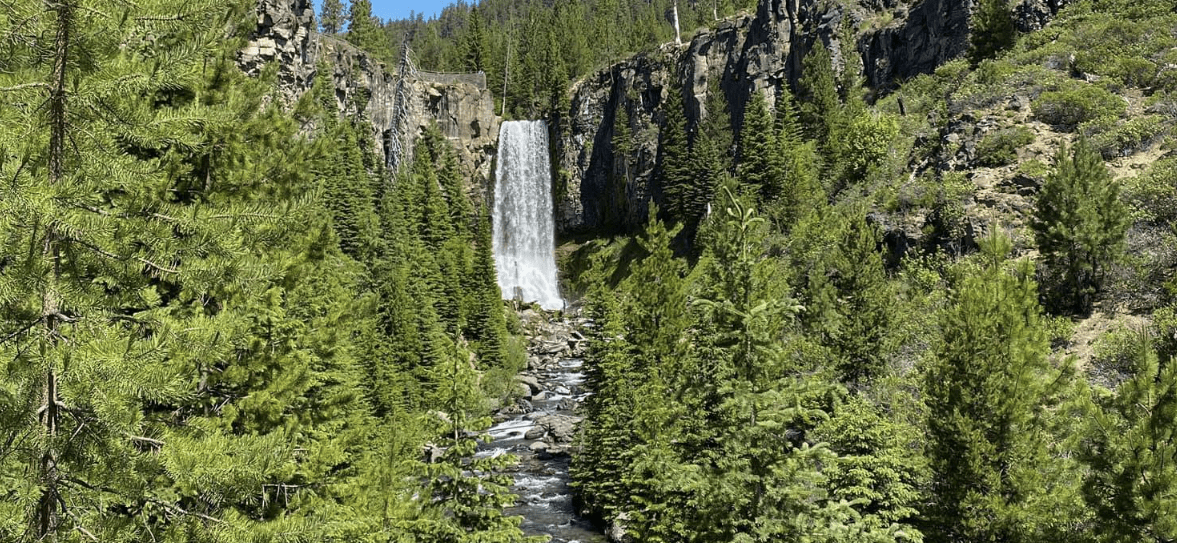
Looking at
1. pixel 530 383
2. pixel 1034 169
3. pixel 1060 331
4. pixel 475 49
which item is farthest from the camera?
pixel 475 49

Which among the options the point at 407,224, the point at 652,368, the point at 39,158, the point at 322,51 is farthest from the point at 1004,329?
the point at 322,51

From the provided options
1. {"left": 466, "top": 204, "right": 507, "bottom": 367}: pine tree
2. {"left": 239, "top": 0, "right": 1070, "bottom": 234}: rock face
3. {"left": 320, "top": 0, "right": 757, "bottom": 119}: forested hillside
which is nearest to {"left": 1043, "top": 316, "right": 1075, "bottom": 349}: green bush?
{"left": 239, "top": 0, "right": 1070, "bottom": 234}: rock face

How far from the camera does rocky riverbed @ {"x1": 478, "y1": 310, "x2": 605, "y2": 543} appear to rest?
78.7 ft

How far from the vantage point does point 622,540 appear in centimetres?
2136

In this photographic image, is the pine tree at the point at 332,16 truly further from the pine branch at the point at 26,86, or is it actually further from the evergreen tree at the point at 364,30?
the pine branch at the point at 26,86

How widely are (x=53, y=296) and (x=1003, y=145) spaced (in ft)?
124

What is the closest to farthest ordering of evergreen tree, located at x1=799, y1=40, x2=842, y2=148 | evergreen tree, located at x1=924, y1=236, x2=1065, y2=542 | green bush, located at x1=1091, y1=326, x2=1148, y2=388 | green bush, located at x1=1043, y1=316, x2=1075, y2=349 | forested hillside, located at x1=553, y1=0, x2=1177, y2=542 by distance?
forested hillside, located at x1=553, y1=0, x2=1177, y2=542 → evergreen tree, located at x1=924, y1=236, x2=1065, y2=542 → green bush, located at x1=1091, y1=326, x2=1148, y2=388 → green bush, located at x1=1043, y1=316, x2=1075, y2=349 → evergreen tree, located at x1=799, y1=40, x2=842, y2=148

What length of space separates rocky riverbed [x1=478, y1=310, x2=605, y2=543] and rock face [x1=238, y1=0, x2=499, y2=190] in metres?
27.7

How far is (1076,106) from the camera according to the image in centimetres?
3177

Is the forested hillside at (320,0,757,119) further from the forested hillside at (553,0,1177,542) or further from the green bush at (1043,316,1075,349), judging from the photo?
the green bush at (1043,316,1075,349)

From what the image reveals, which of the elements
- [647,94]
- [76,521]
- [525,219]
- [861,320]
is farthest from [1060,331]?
[525,219]

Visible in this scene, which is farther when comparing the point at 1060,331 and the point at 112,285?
the point at 1060,331

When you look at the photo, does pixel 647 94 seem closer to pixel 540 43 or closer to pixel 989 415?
pixel 540 43

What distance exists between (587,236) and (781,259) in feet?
143
